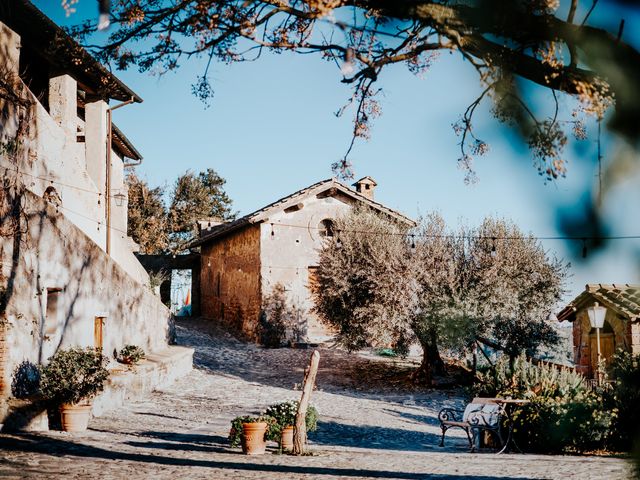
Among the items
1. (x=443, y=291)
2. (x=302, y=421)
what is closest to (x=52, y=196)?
(x=302, y=421)

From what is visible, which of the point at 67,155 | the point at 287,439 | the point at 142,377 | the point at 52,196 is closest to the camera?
the point at 287,439

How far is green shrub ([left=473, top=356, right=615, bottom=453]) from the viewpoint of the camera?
10297 mm

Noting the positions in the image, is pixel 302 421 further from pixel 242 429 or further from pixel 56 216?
pixel 56 216

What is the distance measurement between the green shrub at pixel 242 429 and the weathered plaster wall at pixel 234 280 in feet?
51.5

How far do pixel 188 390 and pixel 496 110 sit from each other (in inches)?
613

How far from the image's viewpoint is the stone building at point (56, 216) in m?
10.5

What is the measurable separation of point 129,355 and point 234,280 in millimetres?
13455

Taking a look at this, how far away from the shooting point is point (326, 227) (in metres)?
26.9

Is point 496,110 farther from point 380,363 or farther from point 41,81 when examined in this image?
point 380,363

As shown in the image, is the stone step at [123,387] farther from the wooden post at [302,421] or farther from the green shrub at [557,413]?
the green shrub at [557,413]

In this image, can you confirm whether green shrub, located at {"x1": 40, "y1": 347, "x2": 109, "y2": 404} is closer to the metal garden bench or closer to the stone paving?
the stone paving

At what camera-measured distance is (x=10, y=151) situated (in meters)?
11.9

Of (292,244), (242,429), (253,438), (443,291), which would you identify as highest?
(292,244)

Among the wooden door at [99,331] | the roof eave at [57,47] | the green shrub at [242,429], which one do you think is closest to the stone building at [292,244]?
the roof eave at [57,47]
